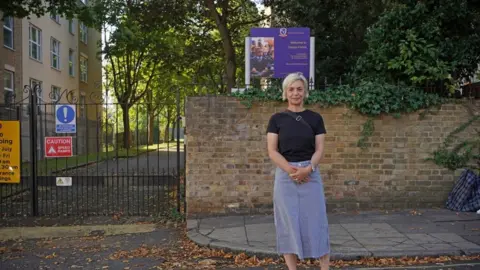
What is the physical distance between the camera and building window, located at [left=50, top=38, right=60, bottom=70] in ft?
83.3

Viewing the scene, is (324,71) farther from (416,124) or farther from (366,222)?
(366,222)

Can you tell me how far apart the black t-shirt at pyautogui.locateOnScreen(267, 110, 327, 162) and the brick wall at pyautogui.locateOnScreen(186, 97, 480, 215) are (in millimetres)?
3642

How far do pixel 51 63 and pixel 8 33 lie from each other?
18.8 ft

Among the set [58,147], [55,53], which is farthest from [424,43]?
[55,53]

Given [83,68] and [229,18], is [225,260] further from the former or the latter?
[83,68]

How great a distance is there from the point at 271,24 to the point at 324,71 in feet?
18.7

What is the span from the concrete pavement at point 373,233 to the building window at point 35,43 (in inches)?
716

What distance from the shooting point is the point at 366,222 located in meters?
7.17

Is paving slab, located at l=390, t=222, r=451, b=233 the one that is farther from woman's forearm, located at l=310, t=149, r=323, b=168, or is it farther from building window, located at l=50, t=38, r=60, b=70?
building window, located at l=50, t=38, r=60, b=70

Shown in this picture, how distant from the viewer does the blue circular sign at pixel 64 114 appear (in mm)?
8266

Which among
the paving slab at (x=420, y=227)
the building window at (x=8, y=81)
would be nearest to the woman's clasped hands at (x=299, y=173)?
the paving slab at (x=420, y=227)

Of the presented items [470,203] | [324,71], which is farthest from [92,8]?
[470,203]

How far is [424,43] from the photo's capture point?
8547mm

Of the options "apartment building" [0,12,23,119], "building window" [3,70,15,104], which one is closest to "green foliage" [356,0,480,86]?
"apartment building" [0,12,23,119]
